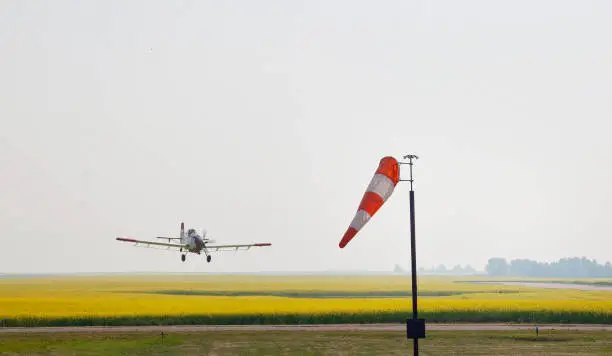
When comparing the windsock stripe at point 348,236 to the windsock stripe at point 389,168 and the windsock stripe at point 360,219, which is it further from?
the windsock stripe at point 389,168

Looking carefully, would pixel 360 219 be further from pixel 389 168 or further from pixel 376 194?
pixel 389 168

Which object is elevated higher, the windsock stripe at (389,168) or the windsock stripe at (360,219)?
the windsock stripe at (389,168)

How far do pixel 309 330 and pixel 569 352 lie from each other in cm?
2221

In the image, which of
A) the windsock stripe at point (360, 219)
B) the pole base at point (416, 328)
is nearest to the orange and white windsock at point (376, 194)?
the windsock stripe at point (360, 219)

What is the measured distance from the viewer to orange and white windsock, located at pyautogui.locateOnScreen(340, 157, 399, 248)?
50.6 ft

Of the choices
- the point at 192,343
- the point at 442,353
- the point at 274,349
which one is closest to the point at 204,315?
the point at 192,343

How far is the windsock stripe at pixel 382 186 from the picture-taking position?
16.0 m

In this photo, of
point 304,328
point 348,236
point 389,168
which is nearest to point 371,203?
point 348,236

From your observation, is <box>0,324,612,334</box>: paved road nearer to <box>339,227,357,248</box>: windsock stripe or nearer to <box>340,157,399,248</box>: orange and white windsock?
<box>340,157,399,248</box>: orange and white windsock

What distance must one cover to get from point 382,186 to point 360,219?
102cm

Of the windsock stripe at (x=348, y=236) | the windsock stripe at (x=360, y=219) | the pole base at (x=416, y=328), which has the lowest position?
the pole base at (x=416, y=328)

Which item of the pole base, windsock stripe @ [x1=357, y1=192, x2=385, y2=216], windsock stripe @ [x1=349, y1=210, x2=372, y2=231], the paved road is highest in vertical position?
windsock stripe @ [x1=357, y1=192, x2=385, y2=216]

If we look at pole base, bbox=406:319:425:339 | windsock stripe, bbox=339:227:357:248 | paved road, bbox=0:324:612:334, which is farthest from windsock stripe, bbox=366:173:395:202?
paved road, bbox=0:324:612:334

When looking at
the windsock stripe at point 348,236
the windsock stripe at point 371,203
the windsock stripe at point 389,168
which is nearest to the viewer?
the windsock stripe at point 348,236
